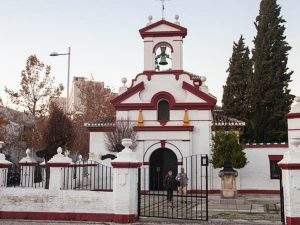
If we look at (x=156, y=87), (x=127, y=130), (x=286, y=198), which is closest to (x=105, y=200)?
(x=286, y=198)

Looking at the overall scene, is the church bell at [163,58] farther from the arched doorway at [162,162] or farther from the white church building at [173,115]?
the arched doorway at [162,162]

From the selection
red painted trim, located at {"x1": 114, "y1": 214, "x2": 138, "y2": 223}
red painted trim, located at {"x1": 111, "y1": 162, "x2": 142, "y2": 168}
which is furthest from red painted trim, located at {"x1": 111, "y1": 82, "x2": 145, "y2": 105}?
red painted trim, located at {"x1": 114, "y1": 214, "x2": 138, "y2": 223}

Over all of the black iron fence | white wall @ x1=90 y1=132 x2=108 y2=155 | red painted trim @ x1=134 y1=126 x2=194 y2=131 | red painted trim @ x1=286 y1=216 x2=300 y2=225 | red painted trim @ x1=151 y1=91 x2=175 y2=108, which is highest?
red painted trim @ x1=151 y1=91 x2=175 y2=108

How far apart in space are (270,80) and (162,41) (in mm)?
12581

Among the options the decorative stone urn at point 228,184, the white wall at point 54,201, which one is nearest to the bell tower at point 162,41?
the decorative stone urn at point 228,184

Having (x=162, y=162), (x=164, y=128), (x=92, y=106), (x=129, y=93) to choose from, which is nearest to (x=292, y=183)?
(x=164, y=128)

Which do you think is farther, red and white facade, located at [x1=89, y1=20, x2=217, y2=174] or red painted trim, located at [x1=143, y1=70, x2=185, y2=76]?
Answer: red painted trim, located at [x1=143, y1=70, x2=185, y2=76]

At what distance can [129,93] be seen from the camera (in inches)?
1037

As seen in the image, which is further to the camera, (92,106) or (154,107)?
(92,106)

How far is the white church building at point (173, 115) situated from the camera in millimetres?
25625

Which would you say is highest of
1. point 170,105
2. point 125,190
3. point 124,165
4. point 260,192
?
point 170,105

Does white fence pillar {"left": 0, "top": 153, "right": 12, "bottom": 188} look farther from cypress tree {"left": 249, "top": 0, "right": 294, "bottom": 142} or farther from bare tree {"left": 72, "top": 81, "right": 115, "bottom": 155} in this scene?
bare tree {"left": 72, "top": 81, "right": 115, "bottom": 155}

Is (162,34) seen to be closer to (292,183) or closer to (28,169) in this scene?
(28,169)

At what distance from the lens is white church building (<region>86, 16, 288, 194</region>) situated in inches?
1009
